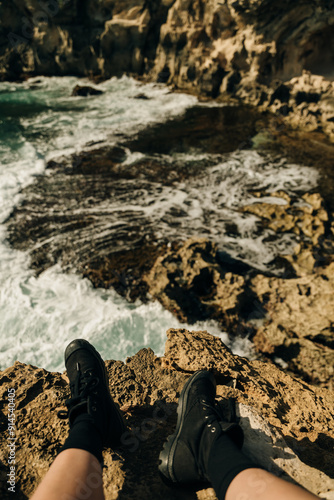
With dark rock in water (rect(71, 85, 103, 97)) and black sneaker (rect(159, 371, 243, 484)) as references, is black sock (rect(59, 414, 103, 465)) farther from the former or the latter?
dark rock in water (rect(71, 85, 103, 97))

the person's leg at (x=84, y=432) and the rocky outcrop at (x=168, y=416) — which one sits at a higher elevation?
the person's leg at (x=84, y=432)

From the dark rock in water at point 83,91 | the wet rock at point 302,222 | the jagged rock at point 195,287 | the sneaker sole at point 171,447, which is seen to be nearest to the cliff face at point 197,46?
the dark rock in water at point 83,91

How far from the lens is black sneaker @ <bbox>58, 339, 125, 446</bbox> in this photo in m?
2.30

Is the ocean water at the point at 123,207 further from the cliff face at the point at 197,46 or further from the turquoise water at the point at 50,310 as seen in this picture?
the cliff face at the point at 197,46

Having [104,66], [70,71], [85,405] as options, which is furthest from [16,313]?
[70,71]

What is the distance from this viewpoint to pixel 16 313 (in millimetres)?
5199

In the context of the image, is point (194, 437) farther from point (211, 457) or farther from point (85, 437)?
point (85, 437)

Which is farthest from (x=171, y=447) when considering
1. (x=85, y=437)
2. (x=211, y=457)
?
(x=85, y=437)

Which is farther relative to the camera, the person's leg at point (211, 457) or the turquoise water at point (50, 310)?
the turquoise water at point (50, 310)

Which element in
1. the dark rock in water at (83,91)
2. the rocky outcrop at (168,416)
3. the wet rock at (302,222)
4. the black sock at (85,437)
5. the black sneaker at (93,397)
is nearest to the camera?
the black sock at (85,437)

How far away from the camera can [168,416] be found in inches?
107

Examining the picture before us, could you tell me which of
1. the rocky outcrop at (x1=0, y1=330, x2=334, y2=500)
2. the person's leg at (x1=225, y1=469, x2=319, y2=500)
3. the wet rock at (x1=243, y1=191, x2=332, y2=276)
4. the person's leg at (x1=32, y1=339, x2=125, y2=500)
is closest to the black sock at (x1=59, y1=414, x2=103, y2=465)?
the person's leg at (x1=32, y1=339, x2=125, y2=500)

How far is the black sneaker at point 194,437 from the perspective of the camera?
2.08 meters

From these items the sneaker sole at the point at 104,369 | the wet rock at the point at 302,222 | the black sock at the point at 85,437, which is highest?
the black sock at the point at 85,437
